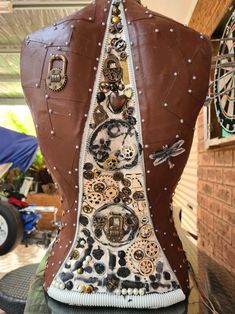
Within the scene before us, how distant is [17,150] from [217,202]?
4.30 metres

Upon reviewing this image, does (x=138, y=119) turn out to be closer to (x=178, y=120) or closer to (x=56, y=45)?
(x=178, y=120)

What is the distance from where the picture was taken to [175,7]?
3.91m

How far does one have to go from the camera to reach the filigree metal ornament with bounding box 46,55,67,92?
75 centimetres

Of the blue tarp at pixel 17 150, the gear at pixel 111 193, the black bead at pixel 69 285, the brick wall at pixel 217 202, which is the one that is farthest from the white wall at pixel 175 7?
the black bead at pixel 69 285

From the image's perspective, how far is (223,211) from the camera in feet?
7.26

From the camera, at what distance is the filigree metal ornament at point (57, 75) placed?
749mm

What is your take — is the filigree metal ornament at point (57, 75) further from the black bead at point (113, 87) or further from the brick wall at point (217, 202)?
the brick wall at point (217, 202)

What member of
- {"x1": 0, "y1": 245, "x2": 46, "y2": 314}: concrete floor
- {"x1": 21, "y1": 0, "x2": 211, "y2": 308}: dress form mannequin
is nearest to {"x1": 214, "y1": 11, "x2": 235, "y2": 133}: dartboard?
{"x1": 21, "y1": 0, "x2": 211, "y2": 308}: dress form mannequin

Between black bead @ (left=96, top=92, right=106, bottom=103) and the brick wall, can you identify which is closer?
black bead @ (left=96, top=92, right=106, bottom=103)

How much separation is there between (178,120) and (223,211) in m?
1.57

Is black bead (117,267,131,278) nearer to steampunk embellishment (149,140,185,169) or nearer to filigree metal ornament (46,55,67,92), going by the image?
steampunk embellishment (149,140,185,169)

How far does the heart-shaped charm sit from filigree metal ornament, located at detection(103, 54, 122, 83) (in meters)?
0.03

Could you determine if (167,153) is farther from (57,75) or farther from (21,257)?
(21,257)

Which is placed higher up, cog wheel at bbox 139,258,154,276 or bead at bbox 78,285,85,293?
cog wheel at bbox 139,258,154,276
